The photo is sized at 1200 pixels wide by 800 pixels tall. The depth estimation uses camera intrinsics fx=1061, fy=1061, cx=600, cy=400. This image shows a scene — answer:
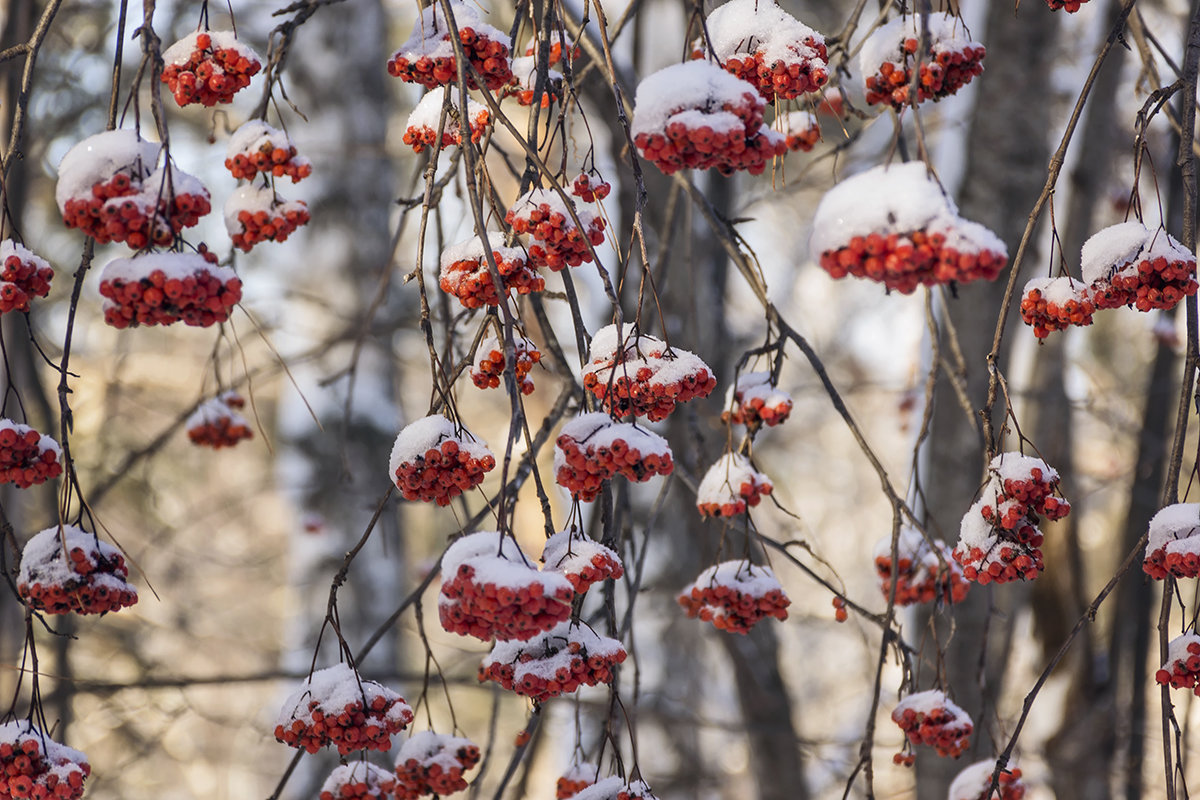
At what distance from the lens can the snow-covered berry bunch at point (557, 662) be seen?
134 centimetres

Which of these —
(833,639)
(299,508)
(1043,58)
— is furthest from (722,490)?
(833,639)

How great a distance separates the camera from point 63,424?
142cm

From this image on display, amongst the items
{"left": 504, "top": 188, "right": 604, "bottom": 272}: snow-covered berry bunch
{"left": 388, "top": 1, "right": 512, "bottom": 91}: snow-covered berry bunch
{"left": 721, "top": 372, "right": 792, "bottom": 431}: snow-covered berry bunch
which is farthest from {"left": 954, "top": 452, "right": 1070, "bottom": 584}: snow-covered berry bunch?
{"left": 388, "top": 1, "right": 512, "bottom": 91}: snow-covered berry bunch

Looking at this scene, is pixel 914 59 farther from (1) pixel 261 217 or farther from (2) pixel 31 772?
(2) pixel 31 772

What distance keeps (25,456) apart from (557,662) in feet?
2.82

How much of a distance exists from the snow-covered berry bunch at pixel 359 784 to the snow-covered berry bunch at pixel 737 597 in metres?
0.59

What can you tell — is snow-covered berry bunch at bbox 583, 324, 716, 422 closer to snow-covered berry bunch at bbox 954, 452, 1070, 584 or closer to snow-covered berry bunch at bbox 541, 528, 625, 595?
snow-covered berry bunch at bbox 541, 528, 625, 595

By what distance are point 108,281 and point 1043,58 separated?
312 centimetres

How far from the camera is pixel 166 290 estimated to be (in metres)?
1.24

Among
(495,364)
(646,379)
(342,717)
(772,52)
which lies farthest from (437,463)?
(772,52)

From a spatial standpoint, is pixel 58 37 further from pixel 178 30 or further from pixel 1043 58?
pixel 1043 58

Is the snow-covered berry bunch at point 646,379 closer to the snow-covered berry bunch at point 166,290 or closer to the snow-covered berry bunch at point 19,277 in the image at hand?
the snow-covered berry bunch at point 166,290

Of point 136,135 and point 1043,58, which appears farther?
point 1043,58

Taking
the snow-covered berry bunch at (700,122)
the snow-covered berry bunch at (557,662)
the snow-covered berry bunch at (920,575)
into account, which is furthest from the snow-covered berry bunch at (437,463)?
the snow-covered berry bunch at (920,575)
